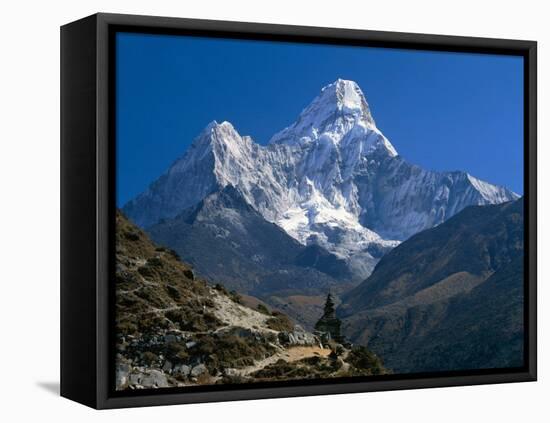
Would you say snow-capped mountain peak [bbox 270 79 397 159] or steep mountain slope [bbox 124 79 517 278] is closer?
steep mountain slope [bbox 124 79 517 278]

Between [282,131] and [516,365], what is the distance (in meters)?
→ 3.20

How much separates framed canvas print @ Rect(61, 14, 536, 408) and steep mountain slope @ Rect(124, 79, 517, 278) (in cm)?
2

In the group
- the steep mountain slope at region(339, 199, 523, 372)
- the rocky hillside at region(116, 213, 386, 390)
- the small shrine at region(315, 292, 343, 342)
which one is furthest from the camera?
the steep mountain slope at region(339, 199, 523, 372)

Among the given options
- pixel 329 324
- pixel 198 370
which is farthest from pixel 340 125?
pixel 198 370

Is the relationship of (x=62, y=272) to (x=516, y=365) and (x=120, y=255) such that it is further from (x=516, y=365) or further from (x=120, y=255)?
(x=516, y=365)

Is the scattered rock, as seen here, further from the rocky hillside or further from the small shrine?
the small shrine

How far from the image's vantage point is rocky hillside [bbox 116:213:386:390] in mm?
12336

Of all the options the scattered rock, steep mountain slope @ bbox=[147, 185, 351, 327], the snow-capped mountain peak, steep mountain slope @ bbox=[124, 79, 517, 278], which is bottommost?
the scattered rock

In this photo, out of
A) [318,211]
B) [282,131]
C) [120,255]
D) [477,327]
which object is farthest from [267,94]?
[477,327]

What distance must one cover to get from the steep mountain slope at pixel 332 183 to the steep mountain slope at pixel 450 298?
0.15 metres

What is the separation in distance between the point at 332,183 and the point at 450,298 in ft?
5.15

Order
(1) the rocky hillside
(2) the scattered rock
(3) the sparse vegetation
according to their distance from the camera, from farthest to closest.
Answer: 1. (3) the sparse vegetation
2. (2) the scattered rock
3. (1) the rocky hillside

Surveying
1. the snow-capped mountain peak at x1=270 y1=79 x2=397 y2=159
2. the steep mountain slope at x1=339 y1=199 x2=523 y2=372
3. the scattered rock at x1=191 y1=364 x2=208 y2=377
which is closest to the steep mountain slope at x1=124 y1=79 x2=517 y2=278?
the snow-capped mountain peak at x1=270 y1=79 x2=397 y2=159

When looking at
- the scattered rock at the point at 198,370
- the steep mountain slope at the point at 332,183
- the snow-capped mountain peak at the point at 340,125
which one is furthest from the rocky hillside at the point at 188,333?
the snow-capped mountain peak at the point at 340,125
